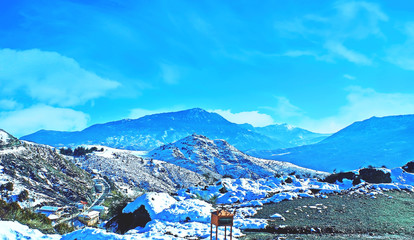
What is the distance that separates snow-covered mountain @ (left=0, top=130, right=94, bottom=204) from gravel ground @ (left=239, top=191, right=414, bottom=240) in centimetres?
7076

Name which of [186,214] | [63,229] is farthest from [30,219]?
[186,214]

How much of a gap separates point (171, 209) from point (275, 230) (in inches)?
382

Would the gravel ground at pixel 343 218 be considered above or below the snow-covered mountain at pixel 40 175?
below

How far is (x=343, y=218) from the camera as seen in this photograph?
2342 centimetres

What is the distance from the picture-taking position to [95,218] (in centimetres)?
6159

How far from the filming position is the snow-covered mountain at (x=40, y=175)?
76938 mm

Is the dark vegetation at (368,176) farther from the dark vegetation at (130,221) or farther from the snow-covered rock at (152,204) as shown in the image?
the dark vegetation at (130,221)

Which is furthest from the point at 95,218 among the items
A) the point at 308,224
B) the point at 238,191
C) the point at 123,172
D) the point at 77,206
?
the point at 123,172

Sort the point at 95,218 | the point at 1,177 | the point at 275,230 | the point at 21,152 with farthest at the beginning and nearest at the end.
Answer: the point at 21,152 < the point at 1,177 < the point at 95,218 < the point at 275,230

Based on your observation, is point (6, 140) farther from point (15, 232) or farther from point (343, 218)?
point (343, 218)

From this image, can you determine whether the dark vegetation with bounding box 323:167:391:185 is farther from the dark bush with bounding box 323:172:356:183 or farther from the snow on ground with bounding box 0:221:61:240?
the snow on ground with bounding box 0:221:61:240

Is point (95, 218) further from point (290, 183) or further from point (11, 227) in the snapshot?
point (11, 227)

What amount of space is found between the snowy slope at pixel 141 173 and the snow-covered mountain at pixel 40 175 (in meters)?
25.3

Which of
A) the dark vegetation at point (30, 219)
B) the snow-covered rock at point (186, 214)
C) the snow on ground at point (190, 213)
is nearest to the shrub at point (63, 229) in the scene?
the dark vegetation at point (30, 219)
